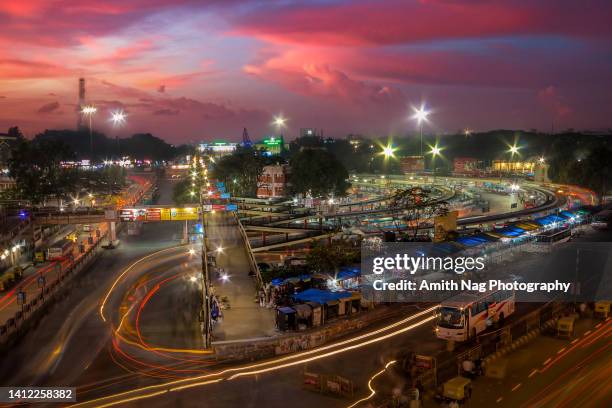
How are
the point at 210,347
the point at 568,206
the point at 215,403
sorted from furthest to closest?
the point at 568,206 → the point at 210,347 → the point at 215,403

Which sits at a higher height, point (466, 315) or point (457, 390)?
point (466, 315)

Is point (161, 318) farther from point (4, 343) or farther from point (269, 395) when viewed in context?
point (269, 395)

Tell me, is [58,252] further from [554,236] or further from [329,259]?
[554,236]

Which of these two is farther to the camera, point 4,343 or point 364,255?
point 364,255

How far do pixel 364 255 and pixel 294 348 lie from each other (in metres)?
7.96

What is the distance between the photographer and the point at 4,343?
57.1 feet

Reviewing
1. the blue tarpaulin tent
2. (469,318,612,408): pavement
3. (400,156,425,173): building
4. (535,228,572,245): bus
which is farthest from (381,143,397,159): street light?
(469,318,612,408): pavement

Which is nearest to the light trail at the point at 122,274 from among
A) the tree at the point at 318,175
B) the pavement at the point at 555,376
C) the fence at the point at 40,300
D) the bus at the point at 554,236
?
the fence at the point at 40,300

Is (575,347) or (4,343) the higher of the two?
(575,347)

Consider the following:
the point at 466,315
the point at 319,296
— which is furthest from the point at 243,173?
the point at 466,315

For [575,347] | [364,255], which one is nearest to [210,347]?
[364,255]

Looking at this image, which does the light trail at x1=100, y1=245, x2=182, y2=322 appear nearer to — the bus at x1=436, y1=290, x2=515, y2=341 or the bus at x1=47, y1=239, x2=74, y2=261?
the bus at x1=47, y1=239, x2=74, y2=261

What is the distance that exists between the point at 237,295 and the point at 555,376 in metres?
10.9

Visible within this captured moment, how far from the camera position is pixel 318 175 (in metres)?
53.2
